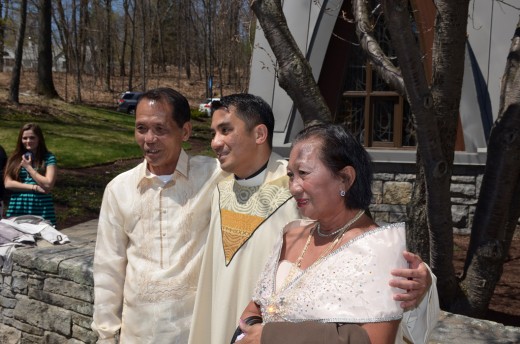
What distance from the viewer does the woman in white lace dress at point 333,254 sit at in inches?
76.9

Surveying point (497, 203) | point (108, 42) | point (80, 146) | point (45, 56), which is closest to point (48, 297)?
point (497, 203)

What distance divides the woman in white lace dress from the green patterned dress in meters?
4.74

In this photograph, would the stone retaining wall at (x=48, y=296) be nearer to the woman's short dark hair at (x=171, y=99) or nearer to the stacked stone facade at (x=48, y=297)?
the stacked stone facade at (x=48, y=297)

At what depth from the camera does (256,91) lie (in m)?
9.91

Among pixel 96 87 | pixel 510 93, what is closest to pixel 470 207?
pixel 510 93

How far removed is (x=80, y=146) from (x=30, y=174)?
41.2 ft

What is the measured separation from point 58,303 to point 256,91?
18.0 ft

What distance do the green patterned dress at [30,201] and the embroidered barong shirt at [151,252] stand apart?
365 centimetres

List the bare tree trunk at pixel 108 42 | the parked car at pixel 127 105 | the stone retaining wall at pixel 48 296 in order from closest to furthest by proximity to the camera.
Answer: the stone retaining wall at pixel 48 296
the parked car at pixel 127 105
the bare tree trunk at pixel 108 42

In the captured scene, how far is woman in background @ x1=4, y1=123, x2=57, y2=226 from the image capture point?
638 centimetres

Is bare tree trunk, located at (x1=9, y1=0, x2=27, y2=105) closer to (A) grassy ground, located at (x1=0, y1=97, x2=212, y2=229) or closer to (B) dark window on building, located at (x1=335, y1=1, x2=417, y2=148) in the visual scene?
(A) grassy ground, located at (x1=0, y1=97, x2=212, y2=229)

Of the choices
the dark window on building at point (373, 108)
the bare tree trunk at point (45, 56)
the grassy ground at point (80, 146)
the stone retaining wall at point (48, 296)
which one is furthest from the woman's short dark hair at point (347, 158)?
the bare tree trunk at point (45, 56)

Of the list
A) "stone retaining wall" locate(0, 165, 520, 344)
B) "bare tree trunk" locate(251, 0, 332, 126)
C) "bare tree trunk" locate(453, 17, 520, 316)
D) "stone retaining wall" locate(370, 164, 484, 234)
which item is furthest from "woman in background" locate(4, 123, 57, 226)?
"stone retaining wall" locate(370, 164, 484, 234)

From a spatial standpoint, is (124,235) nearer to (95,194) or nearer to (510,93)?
(510,93)
